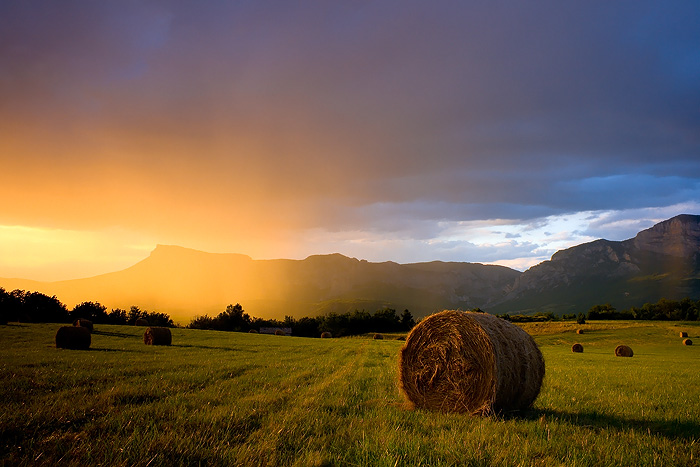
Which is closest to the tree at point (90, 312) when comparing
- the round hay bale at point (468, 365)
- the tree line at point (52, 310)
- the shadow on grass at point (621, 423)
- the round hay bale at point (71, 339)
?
the tree line at point (52, 310)

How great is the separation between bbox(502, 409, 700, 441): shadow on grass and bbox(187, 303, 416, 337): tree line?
93671 mm

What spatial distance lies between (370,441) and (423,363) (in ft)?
15.4

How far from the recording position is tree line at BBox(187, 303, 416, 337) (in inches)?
3947

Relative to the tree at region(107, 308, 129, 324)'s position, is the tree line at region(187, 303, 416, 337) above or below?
below

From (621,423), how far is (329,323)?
4129 inches

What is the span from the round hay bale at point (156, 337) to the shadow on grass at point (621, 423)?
28226 millimetres

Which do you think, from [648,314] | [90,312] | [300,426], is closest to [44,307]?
[90,312]

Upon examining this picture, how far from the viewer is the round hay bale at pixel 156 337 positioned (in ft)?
99.9

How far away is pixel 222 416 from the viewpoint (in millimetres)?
6742

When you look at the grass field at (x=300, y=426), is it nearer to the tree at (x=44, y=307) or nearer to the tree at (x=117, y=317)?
the tree at (x=44, y=307)

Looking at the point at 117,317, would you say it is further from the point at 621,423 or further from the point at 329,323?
the point at 621,423

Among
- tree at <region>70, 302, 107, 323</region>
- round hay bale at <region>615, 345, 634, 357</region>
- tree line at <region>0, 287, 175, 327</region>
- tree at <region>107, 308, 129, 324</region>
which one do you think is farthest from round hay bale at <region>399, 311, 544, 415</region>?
tree at <region>107, 308, 129, 324</region>

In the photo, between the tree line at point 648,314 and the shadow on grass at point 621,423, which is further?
the tree line at point 648,314

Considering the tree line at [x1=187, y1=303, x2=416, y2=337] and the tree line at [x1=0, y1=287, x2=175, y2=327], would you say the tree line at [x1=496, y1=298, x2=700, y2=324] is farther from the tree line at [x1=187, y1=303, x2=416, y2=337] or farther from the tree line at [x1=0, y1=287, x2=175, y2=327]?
the tree line at [x1=0, y1=287, x2=175, y2=327]
